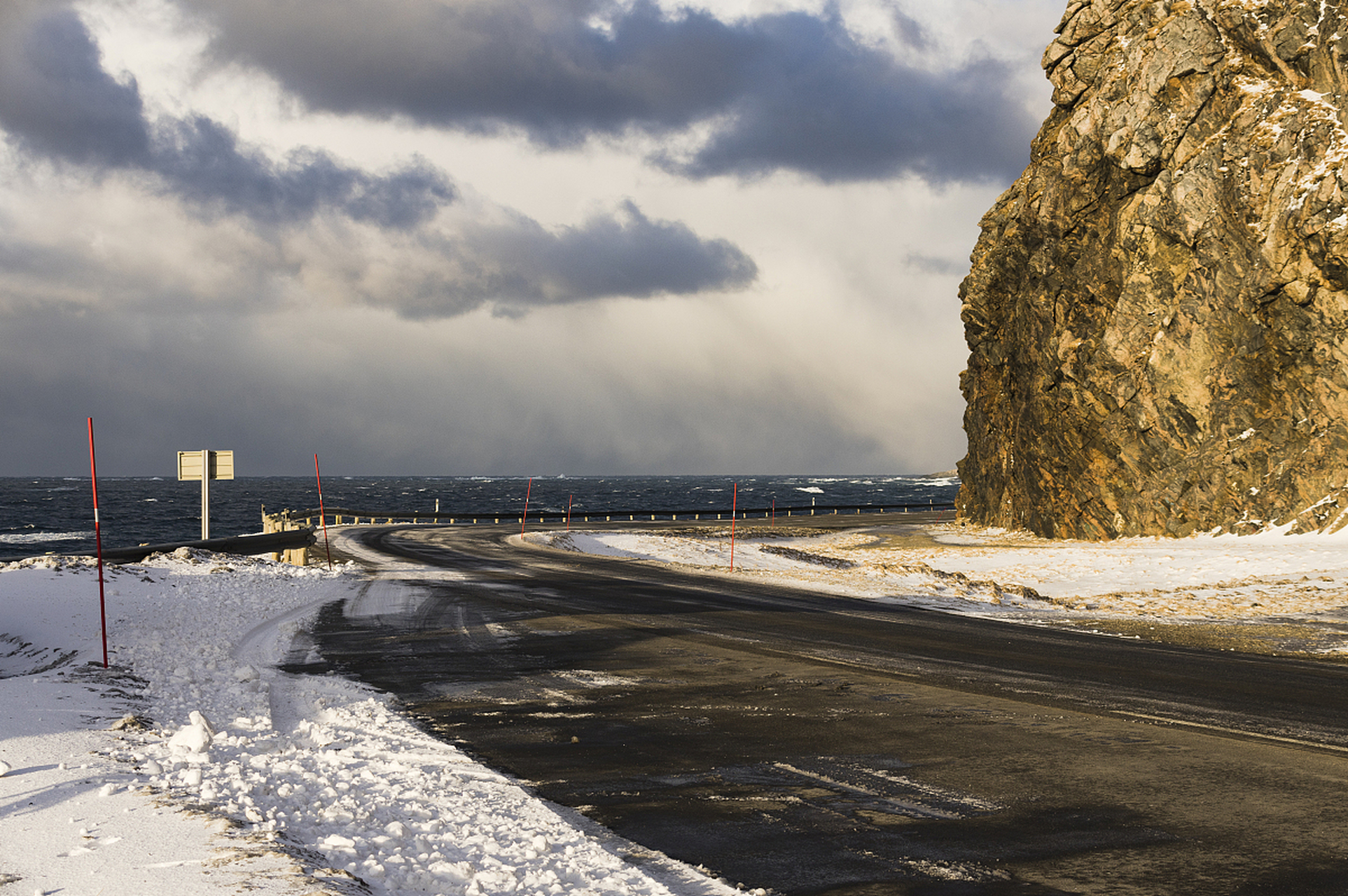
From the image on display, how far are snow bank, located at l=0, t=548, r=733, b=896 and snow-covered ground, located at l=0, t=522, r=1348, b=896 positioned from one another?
0.06 ft

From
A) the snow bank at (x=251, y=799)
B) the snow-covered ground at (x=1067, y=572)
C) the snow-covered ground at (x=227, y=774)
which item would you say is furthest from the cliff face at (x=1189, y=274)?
the snow bank at (x=251, y=799)

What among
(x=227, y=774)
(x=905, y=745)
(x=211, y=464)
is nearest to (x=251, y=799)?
(x=227, y=774)

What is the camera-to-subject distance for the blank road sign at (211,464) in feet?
90.4

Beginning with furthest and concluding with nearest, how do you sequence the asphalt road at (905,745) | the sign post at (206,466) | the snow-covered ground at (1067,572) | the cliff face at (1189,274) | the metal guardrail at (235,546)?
the cliff face at (1189,274) < the sign post at (206,466) < the snow-covered ground at (1067,572) < the metal guardrail at (235,546) < the asphalt road at (905,745)

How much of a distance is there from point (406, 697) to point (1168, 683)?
8.37 metres

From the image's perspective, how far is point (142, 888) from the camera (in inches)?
153

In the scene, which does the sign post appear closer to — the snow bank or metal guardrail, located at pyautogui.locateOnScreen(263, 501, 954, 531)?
metal guardrail, located at pyautogui.locateOnScreen(263, 501, 954, 531)

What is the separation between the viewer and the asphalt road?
4.99 meters

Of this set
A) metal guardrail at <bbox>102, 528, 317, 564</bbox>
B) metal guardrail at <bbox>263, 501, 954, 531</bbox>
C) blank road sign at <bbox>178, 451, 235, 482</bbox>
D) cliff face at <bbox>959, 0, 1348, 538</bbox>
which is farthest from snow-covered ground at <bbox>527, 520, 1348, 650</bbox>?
metal guardrail at <bbox>263, 501, 954, 531</bbox>

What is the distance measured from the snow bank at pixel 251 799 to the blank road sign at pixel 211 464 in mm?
17985

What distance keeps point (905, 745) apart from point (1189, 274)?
32.8m

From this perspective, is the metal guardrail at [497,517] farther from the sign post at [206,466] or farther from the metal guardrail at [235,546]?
the sign post at [206,466]

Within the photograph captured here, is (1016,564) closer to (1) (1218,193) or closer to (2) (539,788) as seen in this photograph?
(1) (1218,193)

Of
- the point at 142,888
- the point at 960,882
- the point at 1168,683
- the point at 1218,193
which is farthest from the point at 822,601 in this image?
the point at 1218,193
